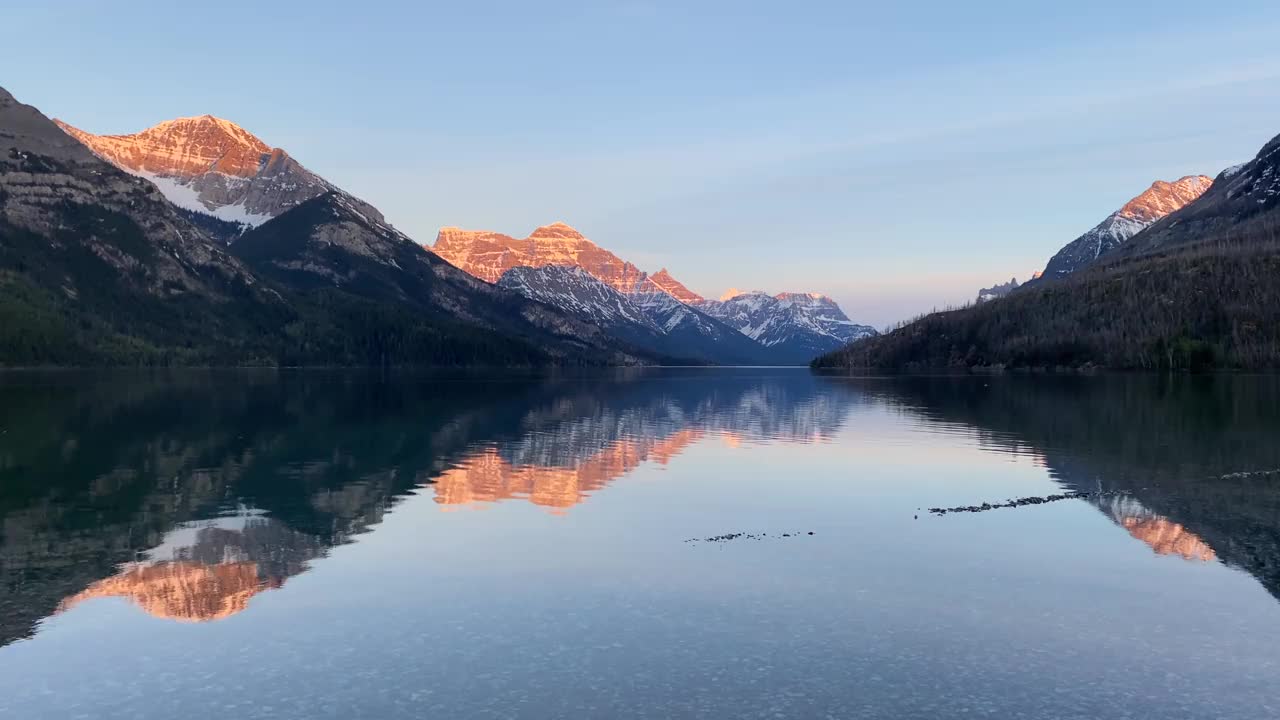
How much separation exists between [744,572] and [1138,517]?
2315 centimetres

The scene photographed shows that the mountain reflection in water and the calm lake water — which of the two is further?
the mountain reflection in water

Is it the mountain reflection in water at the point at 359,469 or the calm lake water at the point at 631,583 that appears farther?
the mountain reflection in water at the point at 359,469

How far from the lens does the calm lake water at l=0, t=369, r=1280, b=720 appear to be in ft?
75.0

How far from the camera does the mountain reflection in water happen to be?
1421 inches

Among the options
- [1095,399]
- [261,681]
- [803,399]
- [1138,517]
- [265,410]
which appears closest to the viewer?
[261,681]

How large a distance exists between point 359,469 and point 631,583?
36.0 meters

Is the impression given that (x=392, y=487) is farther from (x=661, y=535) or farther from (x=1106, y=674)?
(x=1106, y=674)

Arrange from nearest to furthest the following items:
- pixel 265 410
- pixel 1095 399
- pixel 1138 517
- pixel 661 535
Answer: pixel 661 535 < pixel 1138 517 < pixel 265 410 < pixel 1095 399

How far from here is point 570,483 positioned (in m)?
59.9

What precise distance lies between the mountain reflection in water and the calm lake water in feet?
1.13

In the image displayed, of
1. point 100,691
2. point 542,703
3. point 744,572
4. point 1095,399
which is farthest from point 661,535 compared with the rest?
point 1095,399

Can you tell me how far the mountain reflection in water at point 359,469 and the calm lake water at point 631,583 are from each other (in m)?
0.34

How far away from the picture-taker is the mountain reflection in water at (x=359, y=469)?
118 feet

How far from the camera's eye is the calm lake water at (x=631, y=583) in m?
22.9
